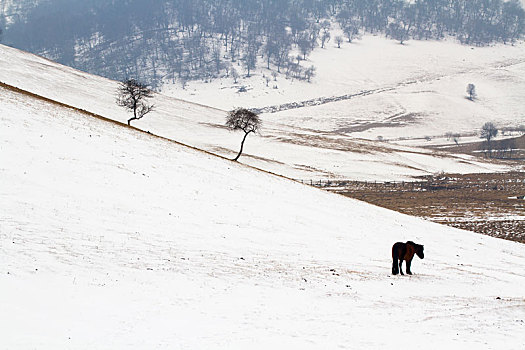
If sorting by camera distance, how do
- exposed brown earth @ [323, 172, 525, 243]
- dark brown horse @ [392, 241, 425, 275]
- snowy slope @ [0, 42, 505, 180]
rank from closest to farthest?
dark brown horse @ [392, 241, 425, 275], exposed brown earth @ [323, 172, 525, 243], snowy slope @ [0, 42, 505, 180]

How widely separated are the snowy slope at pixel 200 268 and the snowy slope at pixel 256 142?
64405 mm

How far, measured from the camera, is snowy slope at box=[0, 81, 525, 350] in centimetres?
1254

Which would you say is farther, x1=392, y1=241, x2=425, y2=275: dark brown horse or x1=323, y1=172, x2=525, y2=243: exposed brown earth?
x1=323, y1=172, x2=525, y2=243: exposed brown earth

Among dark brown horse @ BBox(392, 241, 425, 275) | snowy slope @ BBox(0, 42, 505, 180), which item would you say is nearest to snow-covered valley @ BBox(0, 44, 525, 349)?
dark brown horse @ BBox(392, 241, 425, 275)

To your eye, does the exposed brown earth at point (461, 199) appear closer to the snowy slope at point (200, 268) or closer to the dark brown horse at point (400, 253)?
the snowy slope at point (200, 268)

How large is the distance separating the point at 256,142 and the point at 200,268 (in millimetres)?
108554

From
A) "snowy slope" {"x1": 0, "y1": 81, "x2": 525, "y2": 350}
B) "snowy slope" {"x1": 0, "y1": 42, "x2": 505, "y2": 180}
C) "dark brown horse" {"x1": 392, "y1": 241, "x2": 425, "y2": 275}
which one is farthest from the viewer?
"snowy slope" {"x1": 0, "y1": 42, "x2": 505, "y2": 180}

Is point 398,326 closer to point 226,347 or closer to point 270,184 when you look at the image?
point 226,347

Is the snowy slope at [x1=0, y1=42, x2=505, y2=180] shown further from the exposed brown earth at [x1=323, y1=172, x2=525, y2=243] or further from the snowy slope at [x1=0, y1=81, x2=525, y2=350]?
the snowy slope at [x1=0, y1=81, x2=525, y2=350]

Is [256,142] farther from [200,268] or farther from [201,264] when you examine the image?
[200,268]

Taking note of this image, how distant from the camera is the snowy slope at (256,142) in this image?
10725 centimetres

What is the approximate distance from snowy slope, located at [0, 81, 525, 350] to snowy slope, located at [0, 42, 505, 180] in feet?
211

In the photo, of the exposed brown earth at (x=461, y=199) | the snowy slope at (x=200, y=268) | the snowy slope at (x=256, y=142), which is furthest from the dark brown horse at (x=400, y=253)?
the snowy slope at (x=256, y=142)

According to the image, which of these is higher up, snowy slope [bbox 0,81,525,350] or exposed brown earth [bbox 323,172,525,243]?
snowy slope [bbox 0,81,525,350]
